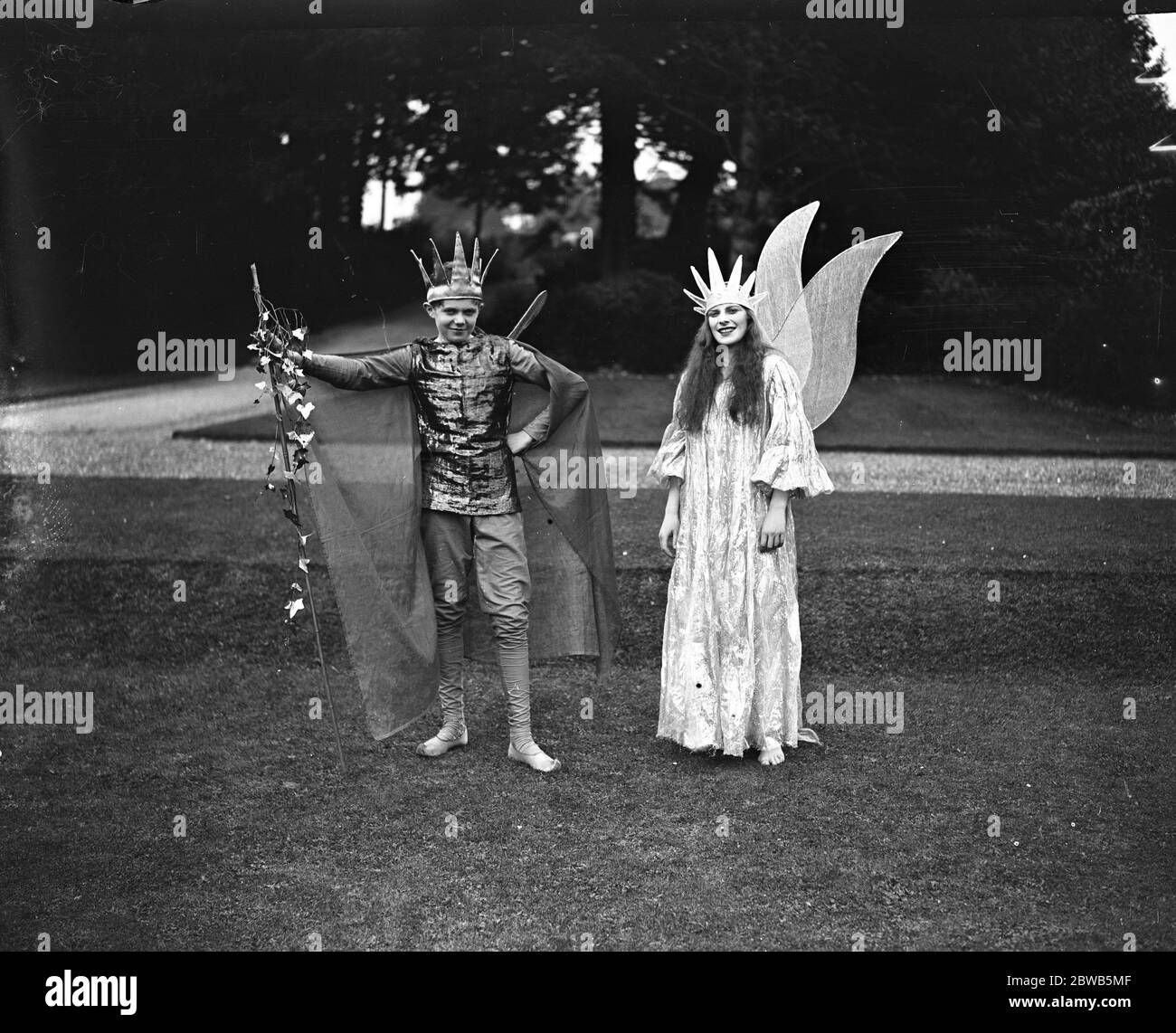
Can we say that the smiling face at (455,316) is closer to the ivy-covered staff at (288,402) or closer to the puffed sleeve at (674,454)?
the ivy-covered staff at (288,402)

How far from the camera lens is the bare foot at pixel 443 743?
4.82 metres

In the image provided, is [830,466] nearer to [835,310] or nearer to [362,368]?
[835,310]

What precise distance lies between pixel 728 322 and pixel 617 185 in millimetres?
3232

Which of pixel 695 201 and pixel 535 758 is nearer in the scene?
pixel 535 758

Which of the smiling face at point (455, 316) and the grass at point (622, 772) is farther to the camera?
the smiling face at point (455, 316)

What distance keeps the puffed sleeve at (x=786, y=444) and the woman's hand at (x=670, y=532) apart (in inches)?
15.3

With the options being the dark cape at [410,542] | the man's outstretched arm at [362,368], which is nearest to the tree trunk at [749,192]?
the dark cape at [410,542]

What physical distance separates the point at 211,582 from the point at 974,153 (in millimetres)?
5379

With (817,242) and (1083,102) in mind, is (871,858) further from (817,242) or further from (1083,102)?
(1083,102)

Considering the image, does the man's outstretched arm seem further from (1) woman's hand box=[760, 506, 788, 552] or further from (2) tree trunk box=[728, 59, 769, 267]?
(2) tree trunk box=[728, 59, 769, 267]

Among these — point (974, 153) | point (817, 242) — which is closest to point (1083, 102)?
point (974, 153)

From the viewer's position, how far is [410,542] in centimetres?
477

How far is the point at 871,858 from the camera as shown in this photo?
3.83 metres

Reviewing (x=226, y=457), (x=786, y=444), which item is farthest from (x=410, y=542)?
(x=226, y=457)
